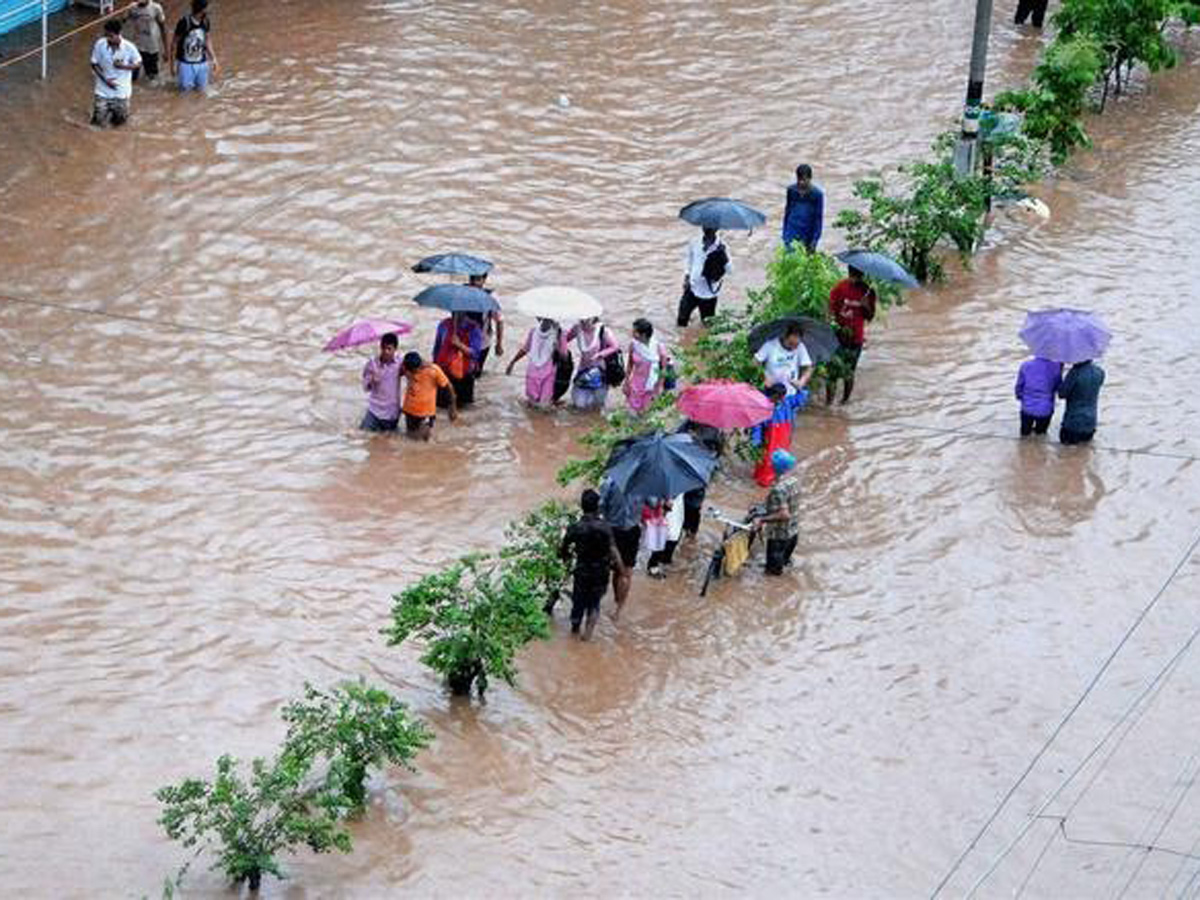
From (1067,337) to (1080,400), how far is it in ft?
1.64

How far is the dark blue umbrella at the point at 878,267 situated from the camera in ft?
57.0

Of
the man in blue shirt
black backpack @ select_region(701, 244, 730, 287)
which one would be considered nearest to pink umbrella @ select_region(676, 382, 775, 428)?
black backpack @ select_region(701, 244, 730, 287)

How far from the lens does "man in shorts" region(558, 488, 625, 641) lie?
13617 millimetres

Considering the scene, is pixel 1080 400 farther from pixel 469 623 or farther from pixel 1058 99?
pixel 1058 99

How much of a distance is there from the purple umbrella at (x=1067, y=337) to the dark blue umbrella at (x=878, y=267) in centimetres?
117

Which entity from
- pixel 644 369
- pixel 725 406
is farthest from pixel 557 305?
pixel 725 406

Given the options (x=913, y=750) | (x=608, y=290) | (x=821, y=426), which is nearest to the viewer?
(x=913, y=750)

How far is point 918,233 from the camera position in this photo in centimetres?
1956

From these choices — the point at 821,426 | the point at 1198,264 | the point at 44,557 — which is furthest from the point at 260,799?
the point at 1198,264

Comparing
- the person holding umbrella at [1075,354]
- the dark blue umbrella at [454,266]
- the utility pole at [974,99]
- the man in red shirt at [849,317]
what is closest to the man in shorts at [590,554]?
the dark blue umbrella at [454,266]

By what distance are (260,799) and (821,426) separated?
7.35 metres

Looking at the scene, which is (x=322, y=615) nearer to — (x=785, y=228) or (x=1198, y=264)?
(x=785, y=228)

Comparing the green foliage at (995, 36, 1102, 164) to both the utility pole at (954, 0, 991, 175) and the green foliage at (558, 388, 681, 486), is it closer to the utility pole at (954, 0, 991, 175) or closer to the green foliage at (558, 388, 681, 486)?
the utility pole at (954, 0, 991, 175)

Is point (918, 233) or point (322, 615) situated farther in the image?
point (918, 233)
